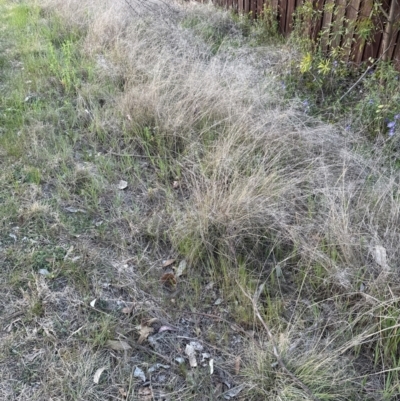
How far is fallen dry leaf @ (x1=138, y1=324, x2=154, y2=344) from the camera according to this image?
175 centimetres

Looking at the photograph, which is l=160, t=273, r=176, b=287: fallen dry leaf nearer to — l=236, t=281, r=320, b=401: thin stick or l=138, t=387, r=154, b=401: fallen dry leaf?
l=236, t=281, r=320, b=401: thin stick

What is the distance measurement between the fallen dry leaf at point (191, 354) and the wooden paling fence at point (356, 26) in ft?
9.87

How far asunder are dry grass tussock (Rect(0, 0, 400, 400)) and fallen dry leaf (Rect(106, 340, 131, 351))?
38 mm

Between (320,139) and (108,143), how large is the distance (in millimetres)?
1587

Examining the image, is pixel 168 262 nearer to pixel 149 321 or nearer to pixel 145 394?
pixel 149 321

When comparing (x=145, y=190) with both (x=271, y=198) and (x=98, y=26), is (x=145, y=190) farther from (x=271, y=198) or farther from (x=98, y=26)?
(x=98, y=26)

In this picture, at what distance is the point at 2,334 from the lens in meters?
1.74

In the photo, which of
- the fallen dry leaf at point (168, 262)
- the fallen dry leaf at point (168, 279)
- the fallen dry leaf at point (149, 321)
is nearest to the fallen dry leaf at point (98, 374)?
the fallen dry leaf at point (149, 321)

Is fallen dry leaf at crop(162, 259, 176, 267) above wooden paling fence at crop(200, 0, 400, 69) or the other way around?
the other way around

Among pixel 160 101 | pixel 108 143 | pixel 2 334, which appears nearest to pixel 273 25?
pixel 160 101

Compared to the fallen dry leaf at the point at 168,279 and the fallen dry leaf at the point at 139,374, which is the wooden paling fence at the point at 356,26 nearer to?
the fallen dry leaf at the point at 168,279

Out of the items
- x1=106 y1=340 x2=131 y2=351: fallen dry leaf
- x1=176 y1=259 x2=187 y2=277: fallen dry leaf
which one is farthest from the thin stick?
x1=106 y1=340 x2=131 y2=351: fallen dry leaf

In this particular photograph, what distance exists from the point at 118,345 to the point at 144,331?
13 centimetres

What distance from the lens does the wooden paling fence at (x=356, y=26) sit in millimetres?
3385
